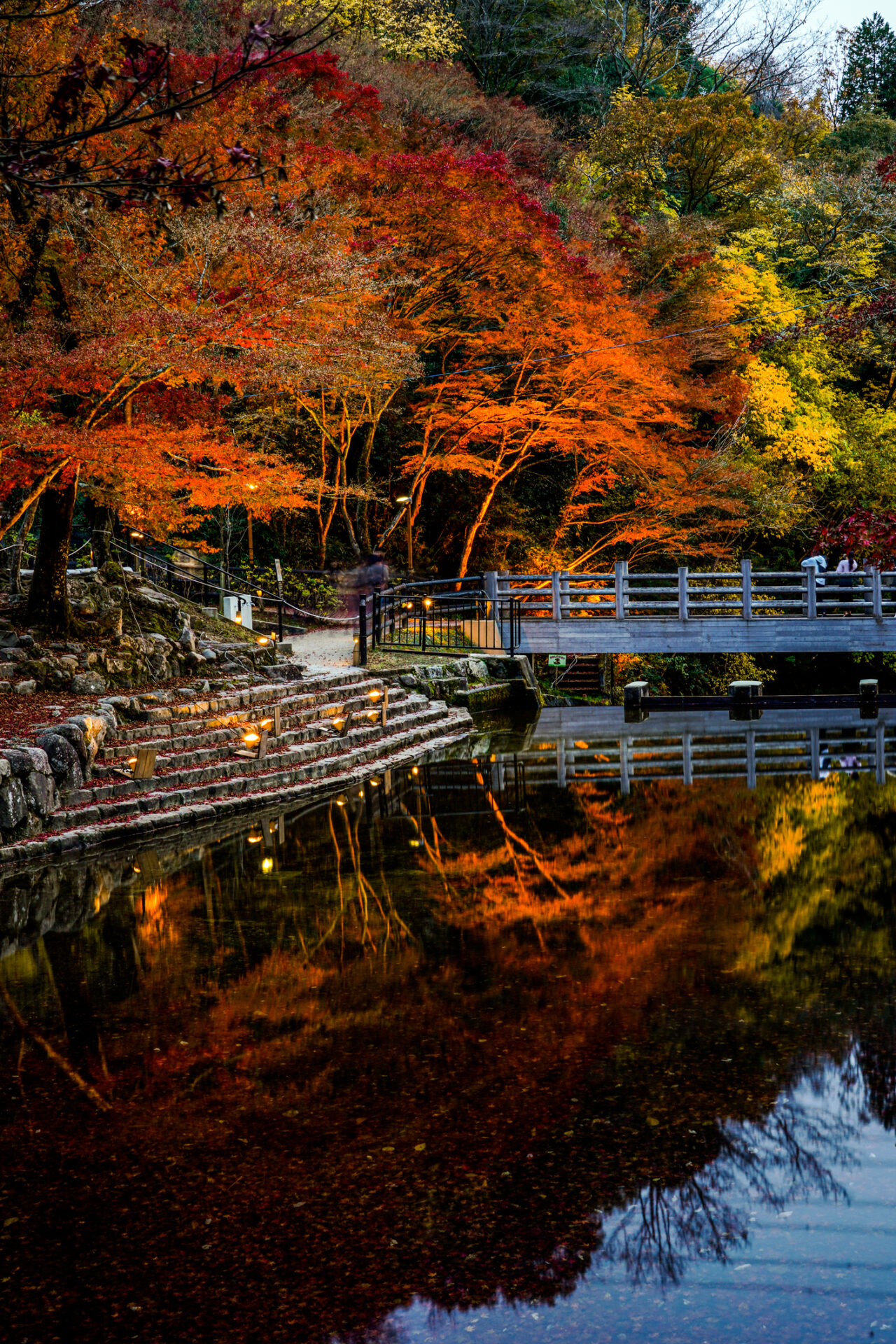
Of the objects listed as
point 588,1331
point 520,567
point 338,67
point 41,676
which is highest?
point 338,67

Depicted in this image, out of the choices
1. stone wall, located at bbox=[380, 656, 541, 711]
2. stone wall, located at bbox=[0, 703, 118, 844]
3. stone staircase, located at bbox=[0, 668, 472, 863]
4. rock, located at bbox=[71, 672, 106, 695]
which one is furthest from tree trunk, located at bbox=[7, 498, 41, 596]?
stone wall, located at bbox=[0, 703, 118, 844]

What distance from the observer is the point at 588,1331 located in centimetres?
338

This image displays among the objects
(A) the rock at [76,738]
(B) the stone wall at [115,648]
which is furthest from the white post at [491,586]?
(A) the rock at [76,738]

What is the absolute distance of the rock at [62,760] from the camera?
10.3m

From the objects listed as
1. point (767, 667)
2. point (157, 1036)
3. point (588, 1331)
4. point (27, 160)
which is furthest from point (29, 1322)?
point (767, 667)

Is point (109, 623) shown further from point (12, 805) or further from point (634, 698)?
point (634, 698)

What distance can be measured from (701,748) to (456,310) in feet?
40.3

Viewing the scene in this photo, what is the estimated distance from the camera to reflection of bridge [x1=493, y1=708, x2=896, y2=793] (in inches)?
533

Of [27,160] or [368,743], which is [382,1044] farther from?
[368,743]

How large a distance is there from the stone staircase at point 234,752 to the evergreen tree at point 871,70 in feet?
116

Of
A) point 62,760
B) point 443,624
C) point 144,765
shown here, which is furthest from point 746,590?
point 62,760

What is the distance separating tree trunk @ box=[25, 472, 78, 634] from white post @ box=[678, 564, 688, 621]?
38.3ft

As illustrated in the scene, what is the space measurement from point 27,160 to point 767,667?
26287mm

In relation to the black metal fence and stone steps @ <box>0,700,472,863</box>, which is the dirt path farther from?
stone steps @ <box>0,700,472,863</box>
